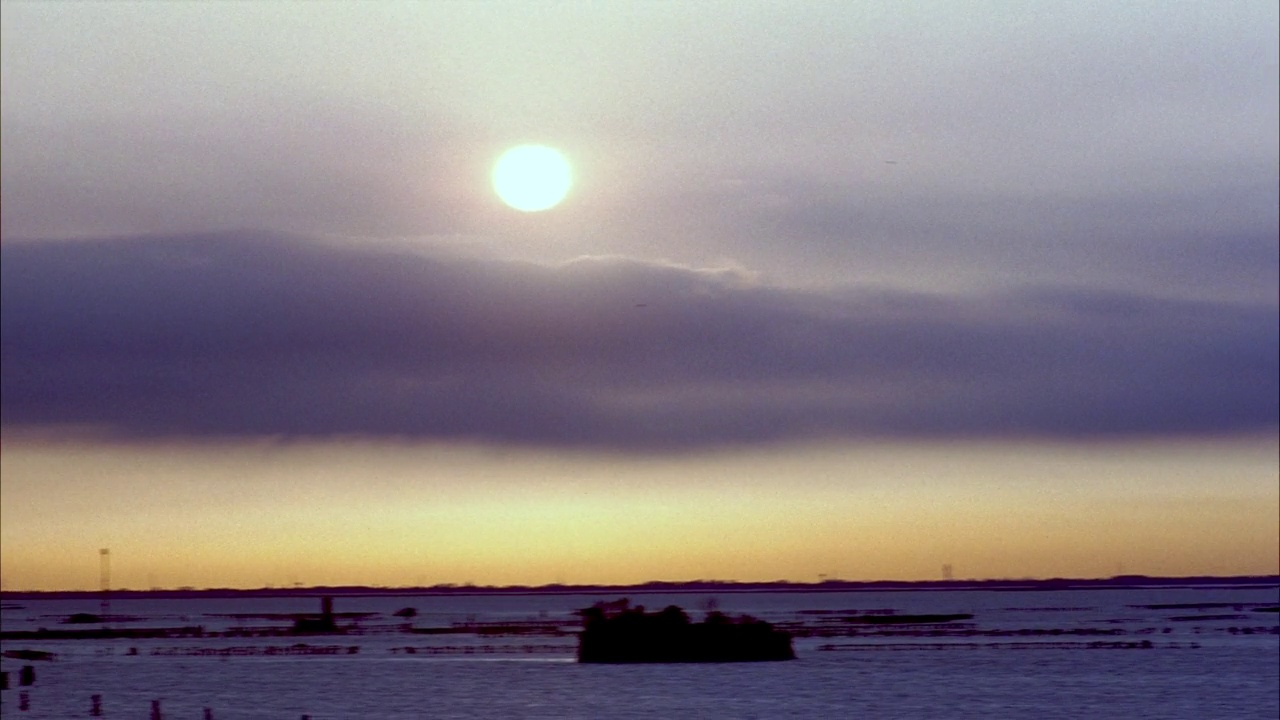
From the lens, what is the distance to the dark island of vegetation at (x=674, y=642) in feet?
419

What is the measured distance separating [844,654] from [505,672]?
32956 millimetres

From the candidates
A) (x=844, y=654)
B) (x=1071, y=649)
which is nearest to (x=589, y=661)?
(x=844, y=654)

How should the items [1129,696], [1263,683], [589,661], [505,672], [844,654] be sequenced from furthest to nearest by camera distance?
[844,654] → [589,661] → [505,672] → [1263,683] → [1129,696]

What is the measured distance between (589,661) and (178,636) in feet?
272

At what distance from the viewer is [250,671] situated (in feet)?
405

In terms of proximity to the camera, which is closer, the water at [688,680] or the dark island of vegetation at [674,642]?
the water at [688,680]

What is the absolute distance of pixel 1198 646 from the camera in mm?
144625

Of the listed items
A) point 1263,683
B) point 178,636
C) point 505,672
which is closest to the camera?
point 1263,683

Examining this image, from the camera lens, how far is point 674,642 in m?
129

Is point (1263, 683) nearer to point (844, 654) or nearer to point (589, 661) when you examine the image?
point (844, 654)

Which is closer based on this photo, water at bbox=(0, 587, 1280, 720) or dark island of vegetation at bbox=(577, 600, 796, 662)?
water at bbox=(0, 587, 1280, 720)

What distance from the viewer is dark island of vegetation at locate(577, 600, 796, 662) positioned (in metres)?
128

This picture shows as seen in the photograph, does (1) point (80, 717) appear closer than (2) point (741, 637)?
Yes

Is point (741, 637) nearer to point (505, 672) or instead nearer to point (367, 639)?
point (505, 672)
